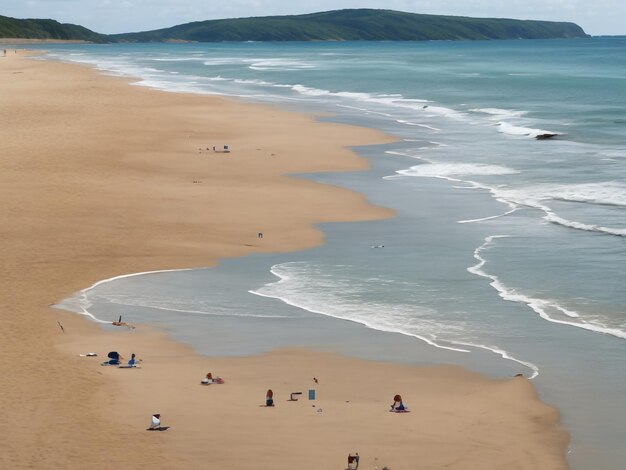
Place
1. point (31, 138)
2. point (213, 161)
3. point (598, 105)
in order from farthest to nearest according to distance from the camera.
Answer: point (598, 105), point (31, 138), point (213, 161)

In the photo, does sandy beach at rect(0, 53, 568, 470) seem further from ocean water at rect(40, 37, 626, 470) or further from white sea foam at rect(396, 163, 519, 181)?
white sea foam at rect(396, 163, 519, 181)

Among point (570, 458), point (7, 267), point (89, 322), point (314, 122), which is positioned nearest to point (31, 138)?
point (314, 122)

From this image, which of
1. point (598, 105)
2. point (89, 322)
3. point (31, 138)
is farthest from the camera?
point (598, 105)

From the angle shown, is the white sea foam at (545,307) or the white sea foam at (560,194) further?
the white sea foam at (560,194)

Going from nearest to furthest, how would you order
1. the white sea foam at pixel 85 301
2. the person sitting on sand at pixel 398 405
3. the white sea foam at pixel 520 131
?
the person sitting on sand at pixel 398 405, the white sea foam at pixel 85 301, the white sea foam at pixel 520 131

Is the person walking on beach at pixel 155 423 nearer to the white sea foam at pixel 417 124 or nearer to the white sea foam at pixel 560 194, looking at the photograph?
the white sea foam at pixel 560 194

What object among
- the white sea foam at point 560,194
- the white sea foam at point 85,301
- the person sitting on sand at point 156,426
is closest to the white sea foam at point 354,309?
the white sea foam at point 85,301

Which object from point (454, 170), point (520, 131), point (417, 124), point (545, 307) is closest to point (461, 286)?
point (545, 307)

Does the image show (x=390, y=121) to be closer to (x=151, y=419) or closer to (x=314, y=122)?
(x=314, y=122)
